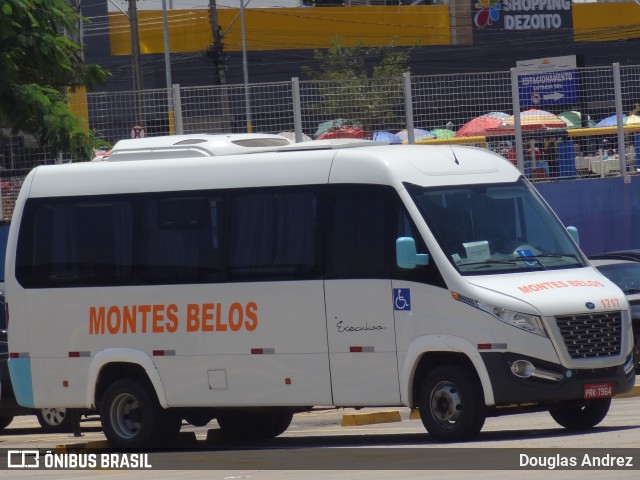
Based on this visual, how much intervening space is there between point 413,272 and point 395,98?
10.7m

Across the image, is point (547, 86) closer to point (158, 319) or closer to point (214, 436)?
point (214, 436)

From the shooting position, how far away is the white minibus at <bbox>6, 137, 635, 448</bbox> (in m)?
11.5

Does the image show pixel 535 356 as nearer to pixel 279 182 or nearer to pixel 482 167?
pixel 482 167

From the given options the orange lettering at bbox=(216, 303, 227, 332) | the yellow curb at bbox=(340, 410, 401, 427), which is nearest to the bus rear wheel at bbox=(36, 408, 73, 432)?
the yellow curb at bbox=(340, 410, 401, 427)

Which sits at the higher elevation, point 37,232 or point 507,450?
point 37,232

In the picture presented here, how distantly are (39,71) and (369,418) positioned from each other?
Result: 9.55 metres

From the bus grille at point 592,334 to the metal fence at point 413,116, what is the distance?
9834 mm

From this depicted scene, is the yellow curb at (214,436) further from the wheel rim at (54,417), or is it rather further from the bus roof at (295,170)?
the bus roof at (295,170)

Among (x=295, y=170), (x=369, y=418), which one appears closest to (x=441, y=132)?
(x=369, y=418)

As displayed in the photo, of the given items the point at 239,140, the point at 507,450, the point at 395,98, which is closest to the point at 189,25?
the point at 395,98

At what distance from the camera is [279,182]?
494 inches

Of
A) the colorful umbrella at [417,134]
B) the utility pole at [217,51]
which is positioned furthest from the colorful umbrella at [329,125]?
the utility pole at [217,51]

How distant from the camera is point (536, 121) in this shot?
23.9 metres

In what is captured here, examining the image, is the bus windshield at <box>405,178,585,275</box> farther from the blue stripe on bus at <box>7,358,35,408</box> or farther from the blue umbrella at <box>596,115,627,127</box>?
the blue umbrella at <box>596,115,627,127</box>
